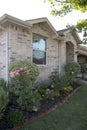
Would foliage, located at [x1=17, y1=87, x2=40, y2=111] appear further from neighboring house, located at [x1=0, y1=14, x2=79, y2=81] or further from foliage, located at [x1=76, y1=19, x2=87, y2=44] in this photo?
foliage, located at [x1=76, y1=19, x2=87, y2=44]

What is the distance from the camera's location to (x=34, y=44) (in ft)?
35.9

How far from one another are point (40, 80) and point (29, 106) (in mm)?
4611

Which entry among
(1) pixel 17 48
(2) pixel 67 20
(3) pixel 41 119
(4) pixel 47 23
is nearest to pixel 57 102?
(3) pixel 41 119

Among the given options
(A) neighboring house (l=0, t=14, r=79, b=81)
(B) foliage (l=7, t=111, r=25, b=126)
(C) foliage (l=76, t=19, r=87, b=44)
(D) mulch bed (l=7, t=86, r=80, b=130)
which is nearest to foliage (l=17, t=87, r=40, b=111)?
(D) mulch bed (l=7, t=86, r=80, b=130)

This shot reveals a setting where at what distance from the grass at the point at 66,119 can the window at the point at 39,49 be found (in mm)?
3508

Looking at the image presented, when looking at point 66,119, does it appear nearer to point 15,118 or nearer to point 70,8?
point 15,118

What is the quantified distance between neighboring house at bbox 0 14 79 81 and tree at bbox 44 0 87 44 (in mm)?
1110

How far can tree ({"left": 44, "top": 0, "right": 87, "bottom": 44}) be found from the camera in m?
12.1

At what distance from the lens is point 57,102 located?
8.60 meters

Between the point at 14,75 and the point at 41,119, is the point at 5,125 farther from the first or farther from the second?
the point at 14,75

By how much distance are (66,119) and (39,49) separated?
5.54 meters

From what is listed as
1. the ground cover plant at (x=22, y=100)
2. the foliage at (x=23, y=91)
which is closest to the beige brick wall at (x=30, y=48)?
the ground cover plant at (x=22, y=100)

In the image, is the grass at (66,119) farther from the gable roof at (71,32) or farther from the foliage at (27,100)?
the gable roof at (71,32)

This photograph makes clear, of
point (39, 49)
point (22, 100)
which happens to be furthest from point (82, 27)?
point (22, 100)
